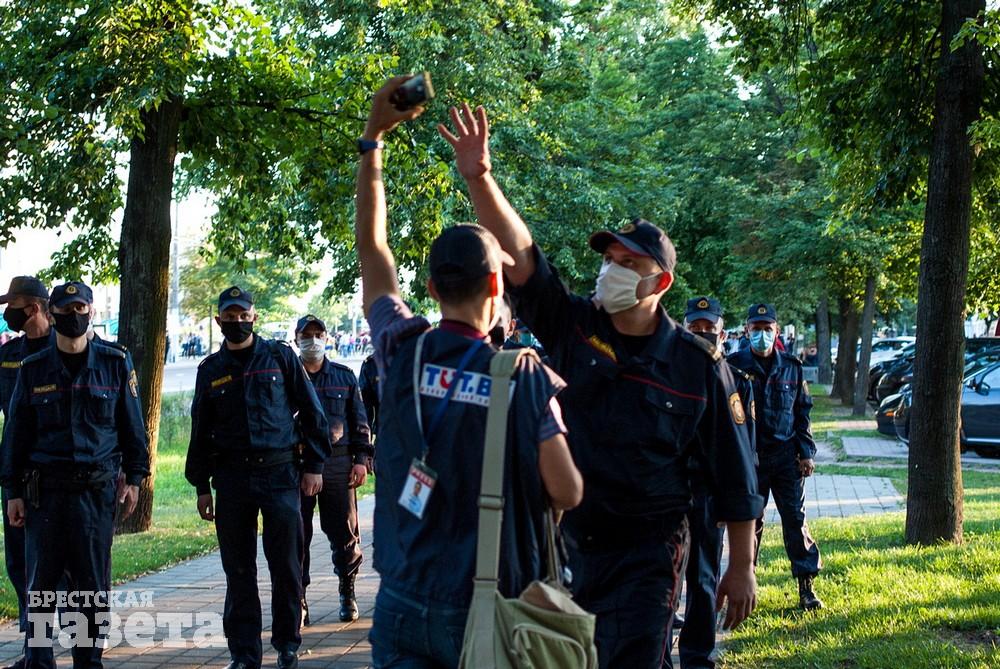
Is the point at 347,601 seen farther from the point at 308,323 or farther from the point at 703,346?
the point at 703,346

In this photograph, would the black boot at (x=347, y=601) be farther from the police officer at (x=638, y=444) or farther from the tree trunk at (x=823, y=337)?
the tree trunk at (x=823, y=337)

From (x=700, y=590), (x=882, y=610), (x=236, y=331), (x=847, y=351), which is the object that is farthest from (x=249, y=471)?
(x=847, y=351)

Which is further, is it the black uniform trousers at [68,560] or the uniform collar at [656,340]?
the black uniform trousers at [68,560]

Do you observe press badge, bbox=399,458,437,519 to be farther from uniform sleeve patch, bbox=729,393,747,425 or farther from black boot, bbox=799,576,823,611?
black boot, bbox=799,576,823,611

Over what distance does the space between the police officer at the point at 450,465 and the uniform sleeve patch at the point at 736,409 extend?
1.29 m

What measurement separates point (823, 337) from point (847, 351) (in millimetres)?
3978

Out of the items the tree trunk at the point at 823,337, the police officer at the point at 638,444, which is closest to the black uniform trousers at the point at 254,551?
the police officer at the point at 638,444

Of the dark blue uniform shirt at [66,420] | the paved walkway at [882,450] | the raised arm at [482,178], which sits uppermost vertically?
the raised arm at [482,178]

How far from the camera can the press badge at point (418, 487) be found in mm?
2961

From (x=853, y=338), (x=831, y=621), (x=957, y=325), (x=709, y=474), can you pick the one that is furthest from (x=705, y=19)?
(x=853, y=338)

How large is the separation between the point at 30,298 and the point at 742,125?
25512 millimetres

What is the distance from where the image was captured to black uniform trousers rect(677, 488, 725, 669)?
6.02 metres

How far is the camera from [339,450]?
27.4 ft

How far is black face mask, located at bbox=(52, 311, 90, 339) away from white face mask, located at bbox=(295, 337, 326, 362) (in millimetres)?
2285
